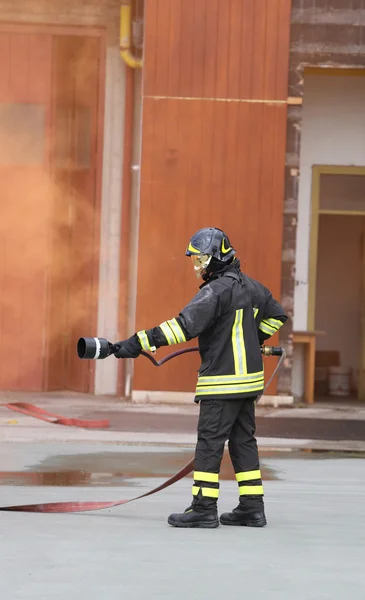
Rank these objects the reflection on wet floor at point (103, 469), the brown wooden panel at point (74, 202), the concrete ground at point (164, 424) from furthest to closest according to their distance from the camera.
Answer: the brown wooden panel at point (74, 202)
the concrete ground at point (164, 424)
the reflection on wet floor at point (103, 469)

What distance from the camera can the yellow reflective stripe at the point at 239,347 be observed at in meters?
6.90

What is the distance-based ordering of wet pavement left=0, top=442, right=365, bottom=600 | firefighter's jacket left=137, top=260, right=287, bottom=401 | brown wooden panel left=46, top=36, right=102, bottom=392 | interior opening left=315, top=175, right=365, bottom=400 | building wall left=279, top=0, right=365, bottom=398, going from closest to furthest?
wet pavement left=0, top=442, right=365, bottom=600 < firefighter's jacket left=137, top=260, right=287, bottom=401 < building wall left=279, top=0, right=365, bottom=398 < brown wooden panel left=46, top=36, right=102, bottom=392 < interior opening left=315, top=175, right=365, bottom=400

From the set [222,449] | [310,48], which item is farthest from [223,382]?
[310,48]

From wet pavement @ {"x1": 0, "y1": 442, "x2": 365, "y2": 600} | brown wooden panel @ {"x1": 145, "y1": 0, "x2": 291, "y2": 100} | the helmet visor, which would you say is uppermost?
brown wooden panel @ {"x1": 145, "y1": 0, "x2": 291, "y2": 100}

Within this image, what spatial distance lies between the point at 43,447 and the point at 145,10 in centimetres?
562

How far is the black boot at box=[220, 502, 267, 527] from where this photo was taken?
698 cm

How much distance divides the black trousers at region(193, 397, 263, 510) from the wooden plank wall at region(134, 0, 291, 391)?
6975 mm

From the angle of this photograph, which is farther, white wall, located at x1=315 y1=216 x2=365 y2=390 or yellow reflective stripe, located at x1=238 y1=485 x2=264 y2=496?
white wall, located at x1=315 y1=216 x2=365 y2=390

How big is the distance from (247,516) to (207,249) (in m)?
1.49

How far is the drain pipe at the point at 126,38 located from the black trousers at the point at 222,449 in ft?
26.9

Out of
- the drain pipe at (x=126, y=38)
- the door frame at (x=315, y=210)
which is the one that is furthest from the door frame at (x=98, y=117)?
the door frame at (x=315, y=210)

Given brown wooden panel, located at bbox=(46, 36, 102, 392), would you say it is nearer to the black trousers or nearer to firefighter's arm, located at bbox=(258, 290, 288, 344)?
firefighter's arm, located at bbox=(258, 290, 288, 344)

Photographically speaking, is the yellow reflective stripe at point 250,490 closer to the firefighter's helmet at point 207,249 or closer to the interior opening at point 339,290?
the firefighter's helmet at point 207,249

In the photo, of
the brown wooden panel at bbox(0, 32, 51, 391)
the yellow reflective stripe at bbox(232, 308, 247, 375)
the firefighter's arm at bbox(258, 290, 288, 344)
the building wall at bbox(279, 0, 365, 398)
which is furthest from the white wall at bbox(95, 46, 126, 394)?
the yellow reflective stripe at bbox(232, 308, 247, 375)
